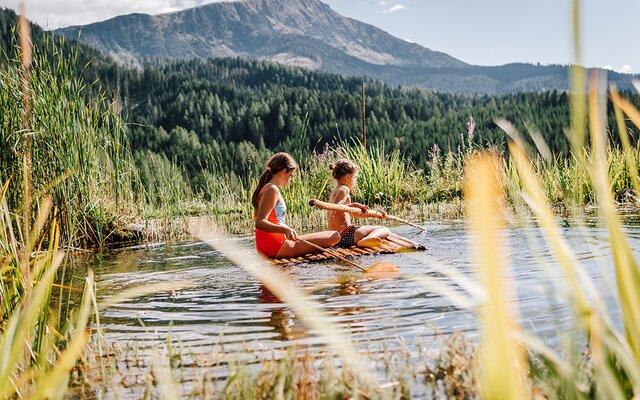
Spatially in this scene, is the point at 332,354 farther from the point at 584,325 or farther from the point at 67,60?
the point at 67,60

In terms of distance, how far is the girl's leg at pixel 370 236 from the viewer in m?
7.63

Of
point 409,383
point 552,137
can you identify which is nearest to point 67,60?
point 409,383

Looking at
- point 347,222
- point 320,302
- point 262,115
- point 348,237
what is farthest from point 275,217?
point 262,115

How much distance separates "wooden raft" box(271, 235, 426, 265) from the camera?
7.06m

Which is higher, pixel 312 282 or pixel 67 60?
pixel 67 60

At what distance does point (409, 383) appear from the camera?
2559 mm

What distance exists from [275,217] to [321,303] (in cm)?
275

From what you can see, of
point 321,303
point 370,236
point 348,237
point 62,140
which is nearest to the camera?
point 321,303

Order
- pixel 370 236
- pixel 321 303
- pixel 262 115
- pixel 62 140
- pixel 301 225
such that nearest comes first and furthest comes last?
pixel 321 303, pixel 62 140, pixel 370 236, pixel 301 225, pixel 262 115

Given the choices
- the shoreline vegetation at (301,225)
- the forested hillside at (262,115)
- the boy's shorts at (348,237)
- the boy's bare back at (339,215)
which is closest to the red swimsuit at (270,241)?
the boy's shorts at (348,237)

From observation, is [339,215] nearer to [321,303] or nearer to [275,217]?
[275,217]

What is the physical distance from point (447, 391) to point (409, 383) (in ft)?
0.50

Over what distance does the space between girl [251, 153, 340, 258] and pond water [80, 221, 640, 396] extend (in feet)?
1.53

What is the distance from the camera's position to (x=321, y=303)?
188 inches
